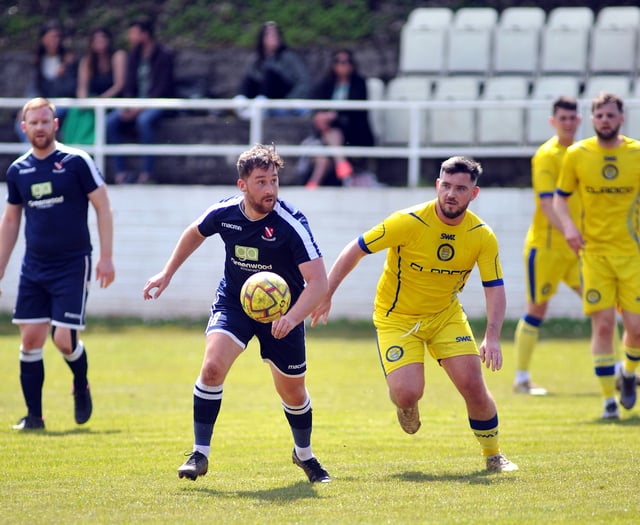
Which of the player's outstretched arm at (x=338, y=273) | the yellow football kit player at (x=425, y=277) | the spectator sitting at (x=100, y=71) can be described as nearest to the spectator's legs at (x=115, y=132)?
the spectator sitting at (x=100, y=71)

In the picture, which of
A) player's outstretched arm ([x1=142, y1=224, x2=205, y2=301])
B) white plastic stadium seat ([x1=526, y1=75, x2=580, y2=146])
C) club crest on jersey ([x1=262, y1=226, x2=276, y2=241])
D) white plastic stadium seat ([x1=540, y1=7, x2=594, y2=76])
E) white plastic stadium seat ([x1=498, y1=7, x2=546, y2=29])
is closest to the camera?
club crest on jersey ([x1=262, y1=226, x2=276, y2=241])

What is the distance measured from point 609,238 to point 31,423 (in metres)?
4.96

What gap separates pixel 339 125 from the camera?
16266mm

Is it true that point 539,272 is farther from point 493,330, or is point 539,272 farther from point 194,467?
point 194,467

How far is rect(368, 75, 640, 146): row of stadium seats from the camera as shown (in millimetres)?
16578

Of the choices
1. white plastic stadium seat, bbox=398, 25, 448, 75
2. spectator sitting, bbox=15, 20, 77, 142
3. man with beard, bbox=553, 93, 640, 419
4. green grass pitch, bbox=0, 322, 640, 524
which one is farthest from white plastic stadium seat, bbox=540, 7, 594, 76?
man with beard, bbox=553, 93, 640, 419

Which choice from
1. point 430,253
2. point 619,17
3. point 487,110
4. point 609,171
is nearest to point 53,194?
point 430,253

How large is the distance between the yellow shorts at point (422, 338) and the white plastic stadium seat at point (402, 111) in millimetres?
9592

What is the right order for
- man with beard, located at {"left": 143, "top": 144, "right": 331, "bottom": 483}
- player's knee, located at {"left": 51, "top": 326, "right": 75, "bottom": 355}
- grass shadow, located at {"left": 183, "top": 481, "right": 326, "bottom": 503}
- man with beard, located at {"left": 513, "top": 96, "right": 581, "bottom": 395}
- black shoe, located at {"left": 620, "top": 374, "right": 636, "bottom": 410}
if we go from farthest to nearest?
man with beard, located at {"left": 513, "top": 96, "right": 581, "bottom": 395}, black shoe, located at {"left": 620, "top": 374, "right": 636, "bottom": 410}, player's knee, located at {"left": 51, "top": 326, "right": 75, "bottom": 355}, man with beard, located at {"left": 143, "top": 144, "right": 331, "bottom": 483}, grass shadow, located at {"left": 183, "top": 481, "right": 326, "bottom": 503}

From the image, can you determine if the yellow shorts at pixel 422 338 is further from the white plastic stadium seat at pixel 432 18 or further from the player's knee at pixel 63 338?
the white plastic stadium seat at pixel 432 18

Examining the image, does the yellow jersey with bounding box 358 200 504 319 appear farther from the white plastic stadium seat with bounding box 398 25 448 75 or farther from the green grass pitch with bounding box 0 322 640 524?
the white plastic stadium seat with bounding box 398 25 448 75

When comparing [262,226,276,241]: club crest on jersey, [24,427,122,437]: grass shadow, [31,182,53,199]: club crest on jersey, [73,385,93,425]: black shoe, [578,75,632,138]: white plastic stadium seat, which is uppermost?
[578,75,632,138]: white plastic stadium seat

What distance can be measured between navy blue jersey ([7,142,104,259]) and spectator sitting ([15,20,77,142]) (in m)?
9.16

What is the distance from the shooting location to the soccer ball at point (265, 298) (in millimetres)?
6602
